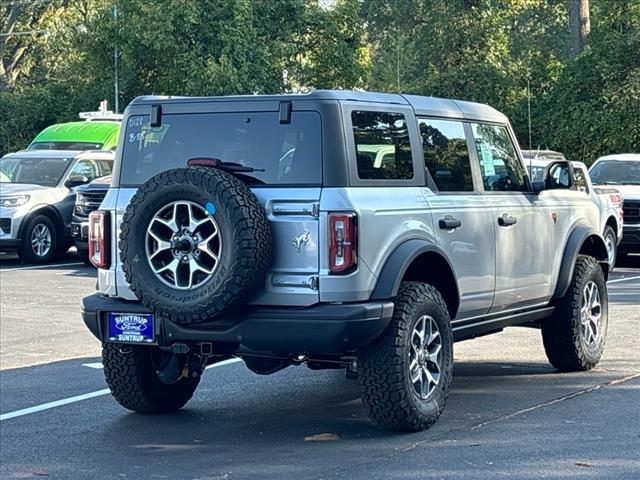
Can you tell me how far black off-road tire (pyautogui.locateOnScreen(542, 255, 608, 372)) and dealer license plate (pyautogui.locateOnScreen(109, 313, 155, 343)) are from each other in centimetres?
345

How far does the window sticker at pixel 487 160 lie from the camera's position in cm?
866

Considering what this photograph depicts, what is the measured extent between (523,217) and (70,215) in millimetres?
12838

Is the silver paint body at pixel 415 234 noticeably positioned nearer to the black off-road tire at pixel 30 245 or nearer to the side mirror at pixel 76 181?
the side mirror at pixel 76 181

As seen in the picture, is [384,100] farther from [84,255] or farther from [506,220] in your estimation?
[84,255]

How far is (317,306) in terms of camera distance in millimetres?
7031

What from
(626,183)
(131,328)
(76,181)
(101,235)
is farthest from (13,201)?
(131,328)

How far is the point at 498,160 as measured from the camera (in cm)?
891

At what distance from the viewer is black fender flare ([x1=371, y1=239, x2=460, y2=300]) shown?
7.15 metres

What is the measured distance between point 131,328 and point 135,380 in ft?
2.32

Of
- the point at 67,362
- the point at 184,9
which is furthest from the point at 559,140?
the point at 67,362

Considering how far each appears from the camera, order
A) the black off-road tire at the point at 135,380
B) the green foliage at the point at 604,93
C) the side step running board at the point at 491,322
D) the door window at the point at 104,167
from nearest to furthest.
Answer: the black off-road tire at the point at 135,380
the side step running board at the point at 491,322
the door window at the point at 104,167
the green foliage at the point at 604,93

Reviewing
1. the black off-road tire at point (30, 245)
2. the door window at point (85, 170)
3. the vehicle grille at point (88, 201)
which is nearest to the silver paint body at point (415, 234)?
the vehicle grille at point (88, 201)

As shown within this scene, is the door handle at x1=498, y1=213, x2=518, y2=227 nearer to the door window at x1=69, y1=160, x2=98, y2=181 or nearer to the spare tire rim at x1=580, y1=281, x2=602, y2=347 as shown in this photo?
the spare tire rim at x1=580, y1=281, x2=602, y2=347

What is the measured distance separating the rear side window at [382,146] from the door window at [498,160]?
3.27ft
